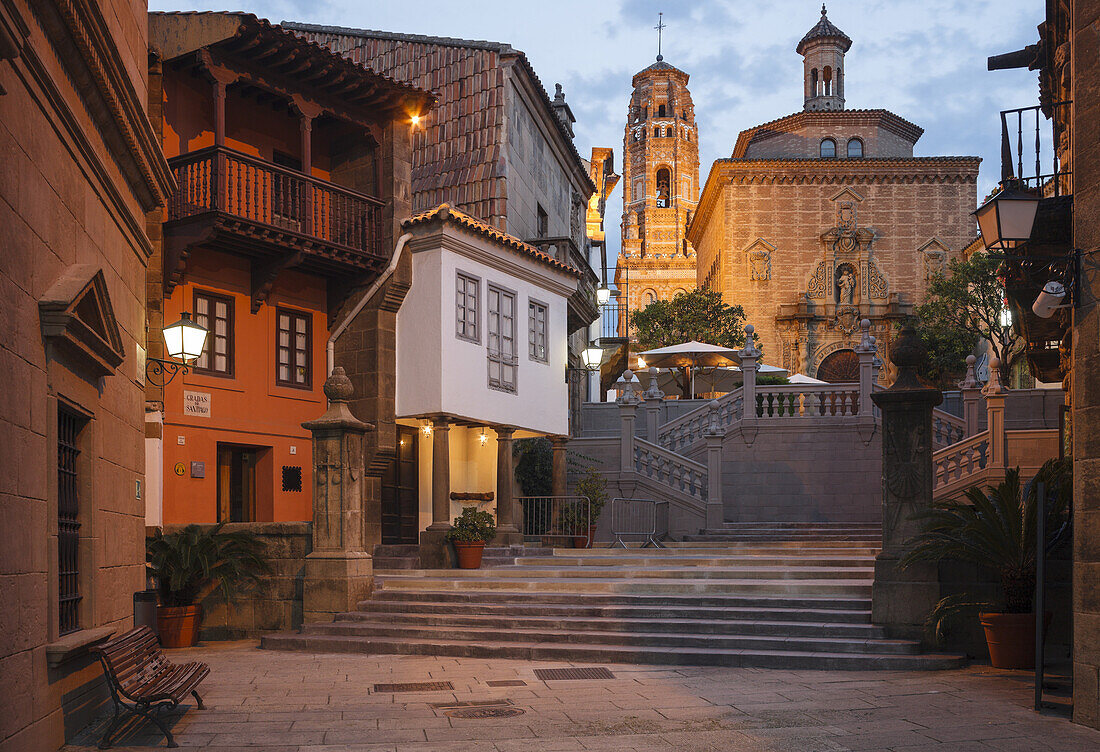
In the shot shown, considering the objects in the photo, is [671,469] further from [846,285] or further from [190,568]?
[846,285]

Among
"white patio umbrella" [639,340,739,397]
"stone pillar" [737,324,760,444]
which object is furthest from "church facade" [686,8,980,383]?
"stone pillar" [737,324,760,444]

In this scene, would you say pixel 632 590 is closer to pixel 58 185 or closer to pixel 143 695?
pixel 143 695

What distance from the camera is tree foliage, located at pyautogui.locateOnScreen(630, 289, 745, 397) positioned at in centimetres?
4894

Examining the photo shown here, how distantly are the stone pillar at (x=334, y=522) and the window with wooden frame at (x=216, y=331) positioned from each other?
4015mm

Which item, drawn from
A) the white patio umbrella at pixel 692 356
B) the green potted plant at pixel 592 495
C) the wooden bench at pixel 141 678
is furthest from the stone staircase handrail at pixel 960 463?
the wooden bench at pixel 141 678

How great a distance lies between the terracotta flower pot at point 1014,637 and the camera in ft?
37.4

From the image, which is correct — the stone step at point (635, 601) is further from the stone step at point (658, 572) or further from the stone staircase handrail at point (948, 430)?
the stone staircase handrail at point (948, 430)

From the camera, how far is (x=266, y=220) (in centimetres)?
1878

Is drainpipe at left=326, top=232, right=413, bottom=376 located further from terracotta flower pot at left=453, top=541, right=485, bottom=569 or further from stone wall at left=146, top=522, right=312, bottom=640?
stone wall at left=146, top=522, right=312, bottom=640

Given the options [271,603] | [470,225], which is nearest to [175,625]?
[271,603]

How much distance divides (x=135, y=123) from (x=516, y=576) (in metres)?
9.57

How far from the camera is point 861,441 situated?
26812mm

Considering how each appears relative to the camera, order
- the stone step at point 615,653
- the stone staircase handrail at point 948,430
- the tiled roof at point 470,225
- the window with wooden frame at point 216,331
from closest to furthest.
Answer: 1. the stone step at point 615,653
2. the window with wooden frame at point 216,331
3. the tiled roof at point 470,225
4. the stone staircase handrail at point 948,430

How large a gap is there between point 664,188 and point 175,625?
303 feet
